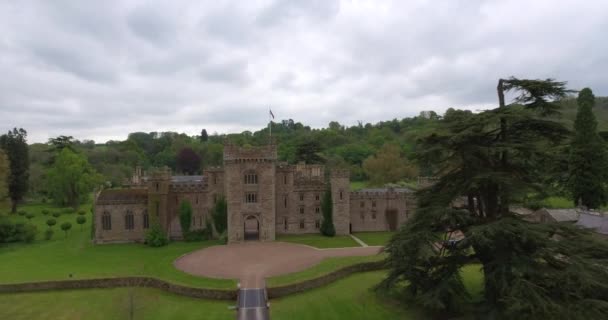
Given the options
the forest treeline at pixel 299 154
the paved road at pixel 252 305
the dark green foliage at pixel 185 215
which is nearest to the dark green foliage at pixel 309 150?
the forest treeline at pixel 299 154

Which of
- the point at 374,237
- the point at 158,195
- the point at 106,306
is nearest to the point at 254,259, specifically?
the point at 106,306

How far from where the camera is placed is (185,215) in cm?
4497

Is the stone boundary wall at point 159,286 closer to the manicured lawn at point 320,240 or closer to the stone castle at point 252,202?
the manicured lawn at point 320,240

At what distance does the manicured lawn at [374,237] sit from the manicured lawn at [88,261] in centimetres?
1750

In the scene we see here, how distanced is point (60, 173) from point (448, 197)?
68449 mm

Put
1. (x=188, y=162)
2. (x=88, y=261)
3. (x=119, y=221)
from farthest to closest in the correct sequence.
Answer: (x=188, y=162) → (x=119, y=221) → (x=88, y=261)

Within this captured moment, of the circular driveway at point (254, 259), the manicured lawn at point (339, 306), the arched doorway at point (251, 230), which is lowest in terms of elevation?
Result: the manicured lawn at point (339, 306)

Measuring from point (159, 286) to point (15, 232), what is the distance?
28.0 metres

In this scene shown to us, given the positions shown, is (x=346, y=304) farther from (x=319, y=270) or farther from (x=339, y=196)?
(x=339, y=196)

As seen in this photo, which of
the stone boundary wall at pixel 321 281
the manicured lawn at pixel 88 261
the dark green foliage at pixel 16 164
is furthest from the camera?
the dark green foliage at pixel 16 164

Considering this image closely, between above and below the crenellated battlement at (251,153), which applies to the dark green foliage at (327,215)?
below

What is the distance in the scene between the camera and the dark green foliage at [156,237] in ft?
140

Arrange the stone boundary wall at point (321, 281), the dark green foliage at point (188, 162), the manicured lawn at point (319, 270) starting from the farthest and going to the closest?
the dark green foliage at point (188, 162)
the manicured lawn at point (319, 270)
the stone boundary wall at point (321, 281)

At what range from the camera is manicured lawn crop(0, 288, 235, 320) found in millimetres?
24922
